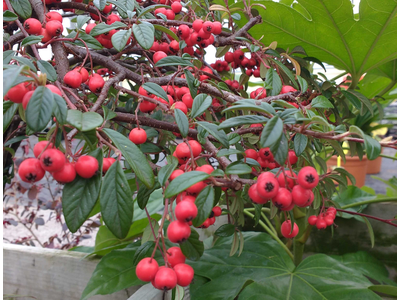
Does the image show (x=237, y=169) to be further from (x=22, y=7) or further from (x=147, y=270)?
(x=22, y=7)

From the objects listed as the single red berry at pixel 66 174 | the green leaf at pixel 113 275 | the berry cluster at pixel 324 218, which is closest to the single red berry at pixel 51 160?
the single red berry at pixel 66 174

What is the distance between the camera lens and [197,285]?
73 centimetres

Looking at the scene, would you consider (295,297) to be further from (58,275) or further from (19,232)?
(19,232)

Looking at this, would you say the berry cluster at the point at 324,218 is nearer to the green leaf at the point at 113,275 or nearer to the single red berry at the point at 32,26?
the green leaf at the point at 113,275

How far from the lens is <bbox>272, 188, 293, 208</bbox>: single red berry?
36cm

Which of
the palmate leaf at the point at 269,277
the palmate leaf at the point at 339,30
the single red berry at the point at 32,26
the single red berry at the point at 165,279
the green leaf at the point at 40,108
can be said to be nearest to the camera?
the green leaf at the point at 40,108

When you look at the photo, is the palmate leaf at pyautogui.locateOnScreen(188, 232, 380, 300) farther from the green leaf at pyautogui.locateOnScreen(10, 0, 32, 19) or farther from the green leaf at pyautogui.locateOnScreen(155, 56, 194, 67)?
the green leaf at pyautogui.locateOnScreen(10, 0, 32, 19)

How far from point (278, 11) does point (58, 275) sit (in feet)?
3.33

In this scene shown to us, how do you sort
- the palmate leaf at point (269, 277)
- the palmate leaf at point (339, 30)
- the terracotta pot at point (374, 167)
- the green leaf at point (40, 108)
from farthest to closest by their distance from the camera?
the terracotta pot at point (374, 167) < the palmate leaf at point (339, 30) < the palmate leaf at point (269, 277) < the green leaf at point (40, 108)

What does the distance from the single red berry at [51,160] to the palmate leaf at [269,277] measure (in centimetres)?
52

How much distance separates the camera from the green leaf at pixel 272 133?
313 mm

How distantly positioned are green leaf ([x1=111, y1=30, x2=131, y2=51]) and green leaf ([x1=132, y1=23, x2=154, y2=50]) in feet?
0.05

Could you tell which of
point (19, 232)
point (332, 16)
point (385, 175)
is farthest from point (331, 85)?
point (385, 175)

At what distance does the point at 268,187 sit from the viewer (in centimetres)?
35
